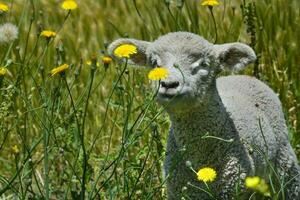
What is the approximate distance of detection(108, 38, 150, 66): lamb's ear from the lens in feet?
15.8

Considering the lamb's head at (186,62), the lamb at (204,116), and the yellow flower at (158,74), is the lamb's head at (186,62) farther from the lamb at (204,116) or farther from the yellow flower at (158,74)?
the yellow flower at (158,74)

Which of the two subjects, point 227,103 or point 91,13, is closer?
point 227,103

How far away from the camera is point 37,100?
6.76m

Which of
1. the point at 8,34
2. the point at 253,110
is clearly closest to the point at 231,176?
the point at 253,110

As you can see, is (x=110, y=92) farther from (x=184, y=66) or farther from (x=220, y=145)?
(x=184, y=66)

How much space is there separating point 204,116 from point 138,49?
498mm

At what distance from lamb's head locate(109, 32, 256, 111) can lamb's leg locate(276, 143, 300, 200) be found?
73 cm

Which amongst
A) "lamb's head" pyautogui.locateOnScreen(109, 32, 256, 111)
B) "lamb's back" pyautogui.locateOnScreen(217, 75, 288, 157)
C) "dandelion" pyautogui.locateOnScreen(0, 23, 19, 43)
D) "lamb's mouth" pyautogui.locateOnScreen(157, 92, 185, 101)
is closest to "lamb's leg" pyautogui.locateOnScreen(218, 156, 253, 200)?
"lamb's back" pyautogui.locateOnScreen(217, 75, 288, 157)

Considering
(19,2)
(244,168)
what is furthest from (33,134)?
(19,2)

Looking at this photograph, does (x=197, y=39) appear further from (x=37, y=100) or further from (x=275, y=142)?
(x=37, y=100)

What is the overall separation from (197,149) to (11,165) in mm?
1569

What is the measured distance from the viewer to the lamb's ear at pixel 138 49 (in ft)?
15.8

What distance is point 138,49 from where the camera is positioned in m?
4.86

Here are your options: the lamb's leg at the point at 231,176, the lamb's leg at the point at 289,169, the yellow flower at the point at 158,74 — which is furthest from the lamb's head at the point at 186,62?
the lamb's leg at the point at 289,169
